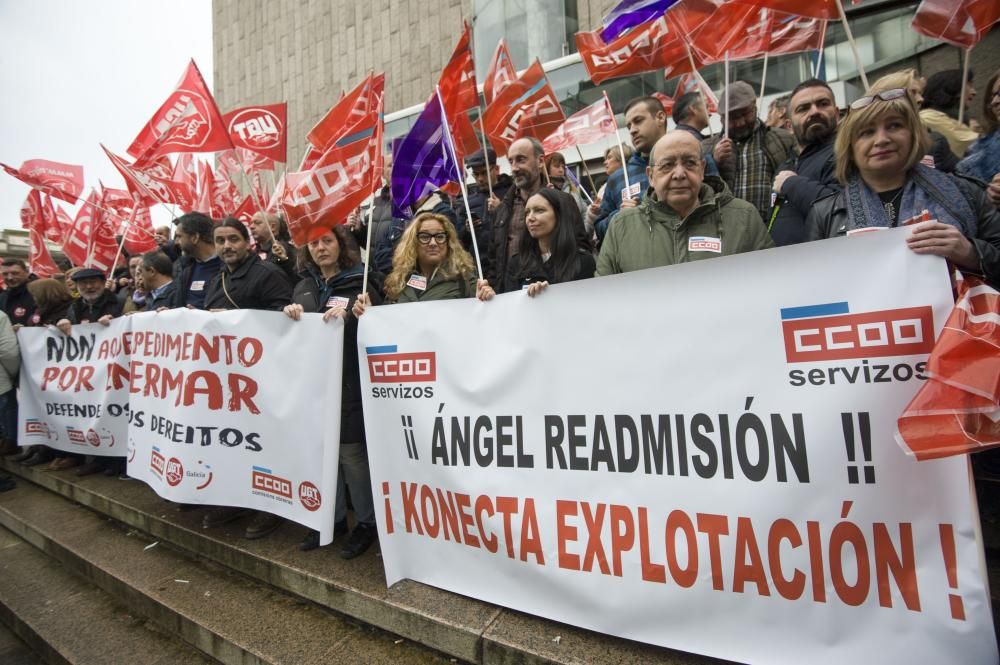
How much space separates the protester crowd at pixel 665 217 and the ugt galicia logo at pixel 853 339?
0.80ft

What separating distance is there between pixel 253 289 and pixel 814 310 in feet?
11.3

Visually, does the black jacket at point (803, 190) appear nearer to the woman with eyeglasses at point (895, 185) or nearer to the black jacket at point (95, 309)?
the woman with eyeglasses at point (895, 185)

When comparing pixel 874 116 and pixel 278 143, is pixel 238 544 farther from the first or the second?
pixel 278 143

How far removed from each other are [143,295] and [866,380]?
22.4 feet

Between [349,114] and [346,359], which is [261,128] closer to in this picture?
[349,114]

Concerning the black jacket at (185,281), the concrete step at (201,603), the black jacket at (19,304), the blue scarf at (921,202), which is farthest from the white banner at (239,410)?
the black jacket at (19,304)

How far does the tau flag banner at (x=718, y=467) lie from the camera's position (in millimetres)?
1599

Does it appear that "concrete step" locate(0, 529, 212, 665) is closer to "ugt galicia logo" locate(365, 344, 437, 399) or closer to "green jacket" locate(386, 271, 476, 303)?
"ugt galicia logo" locate(365, 344, 437, 399)

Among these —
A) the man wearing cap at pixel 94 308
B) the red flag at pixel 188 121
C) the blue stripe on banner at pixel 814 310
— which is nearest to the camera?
the blue stripe on banner at pixel 814 310

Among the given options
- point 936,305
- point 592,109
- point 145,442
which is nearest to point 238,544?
point 145,442

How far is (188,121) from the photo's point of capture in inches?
166

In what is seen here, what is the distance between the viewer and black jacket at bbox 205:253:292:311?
3713 millimetres

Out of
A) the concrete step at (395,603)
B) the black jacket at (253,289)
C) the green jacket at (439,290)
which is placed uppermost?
the black jacket at (253,289)

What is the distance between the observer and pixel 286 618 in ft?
8.95
